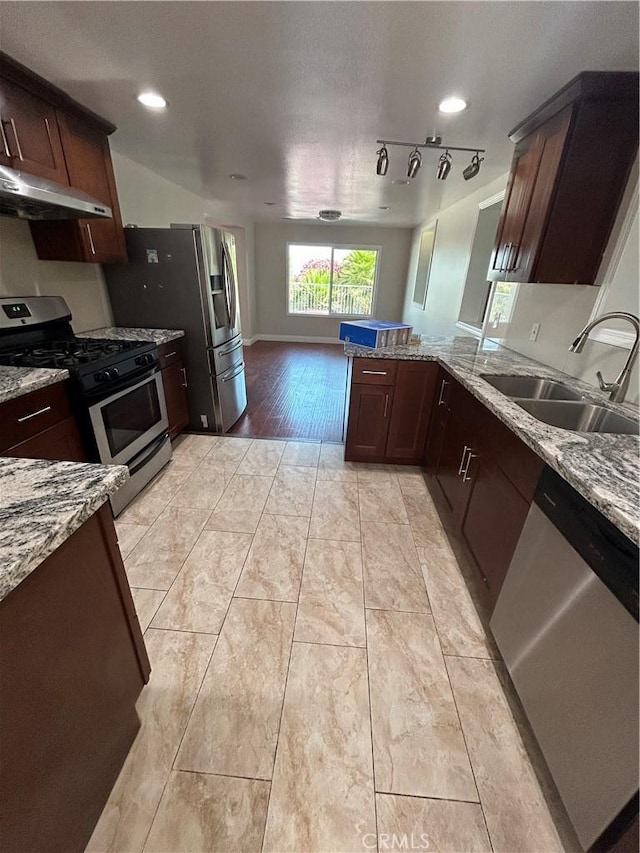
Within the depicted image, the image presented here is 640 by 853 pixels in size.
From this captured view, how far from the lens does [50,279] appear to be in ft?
7.69

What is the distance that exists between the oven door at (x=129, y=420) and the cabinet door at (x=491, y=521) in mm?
2068

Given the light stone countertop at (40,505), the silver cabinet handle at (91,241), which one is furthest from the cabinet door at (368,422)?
the silver cabinet handle at (91,241)

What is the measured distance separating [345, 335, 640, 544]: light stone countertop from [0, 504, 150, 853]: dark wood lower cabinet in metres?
1.31

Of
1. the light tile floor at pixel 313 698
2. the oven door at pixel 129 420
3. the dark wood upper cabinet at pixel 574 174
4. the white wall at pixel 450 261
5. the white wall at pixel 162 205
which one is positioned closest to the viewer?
the light tile floor at pixel 313 698

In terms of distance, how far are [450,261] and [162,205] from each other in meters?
3.44

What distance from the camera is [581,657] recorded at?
93 cm

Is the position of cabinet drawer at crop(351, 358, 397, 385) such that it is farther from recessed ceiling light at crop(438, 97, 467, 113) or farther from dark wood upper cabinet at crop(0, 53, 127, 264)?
dark wood upper cabinet at crop(0, 53, 127, 264)

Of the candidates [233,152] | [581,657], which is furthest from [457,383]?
[233,152]

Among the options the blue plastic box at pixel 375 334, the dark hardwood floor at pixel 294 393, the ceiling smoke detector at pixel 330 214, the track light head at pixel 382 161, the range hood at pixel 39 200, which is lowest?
the dark hardwood floor at pixel 294 393

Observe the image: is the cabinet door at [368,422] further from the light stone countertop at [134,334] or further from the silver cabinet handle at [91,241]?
the silver cabinet handle at [91,241]

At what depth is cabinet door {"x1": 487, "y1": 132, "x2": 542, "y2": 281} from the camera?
1.88m

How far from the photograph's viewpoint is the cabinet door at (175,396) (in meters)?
2.77

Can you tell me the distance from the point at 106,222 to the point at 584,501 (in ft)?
10.4

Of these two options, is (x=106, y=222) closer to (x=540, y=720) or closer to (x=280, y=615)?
(x=280, y=615)
